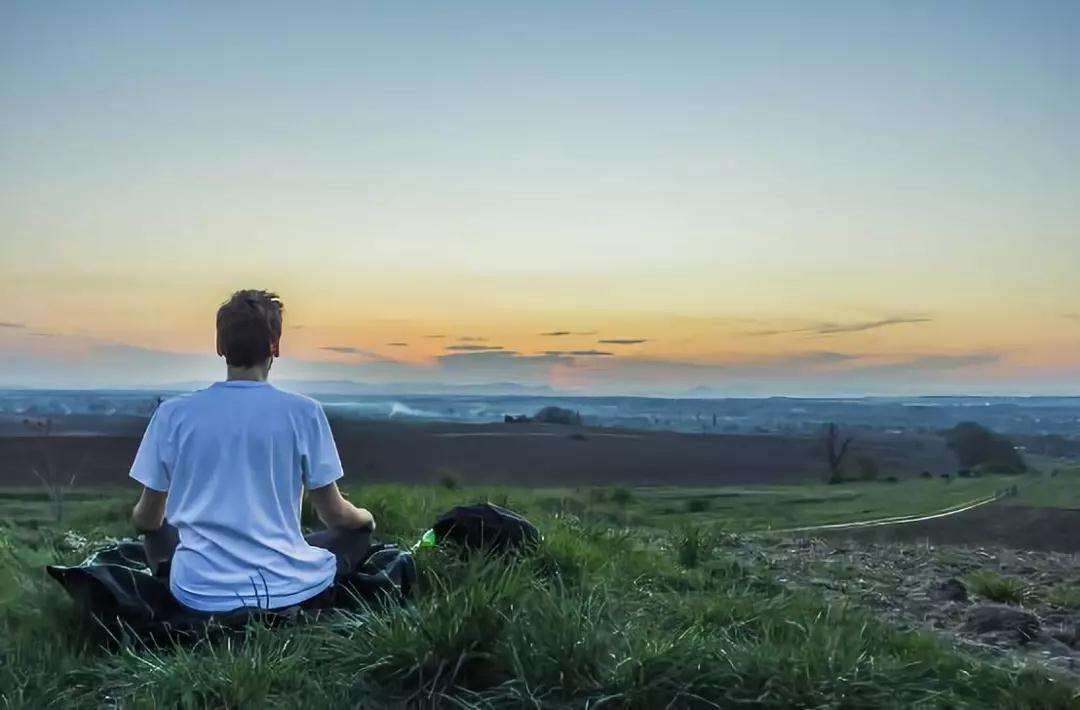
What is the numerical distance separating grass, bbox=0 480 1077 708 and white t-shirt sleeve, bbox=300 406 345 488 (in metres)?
0.59

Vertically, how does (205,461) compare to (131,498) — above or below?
above

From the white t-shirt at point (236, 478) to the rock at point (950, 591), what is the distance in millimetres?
3865

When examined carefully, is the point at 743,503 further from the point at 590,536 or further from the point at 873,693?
the point at 873,693

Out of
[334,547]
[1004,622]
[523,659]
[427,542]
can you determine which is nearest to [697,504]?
[1004,622]

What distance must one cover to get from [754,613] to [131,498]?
5483mm

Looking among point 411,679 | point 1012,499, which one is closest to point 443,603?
point 411,679

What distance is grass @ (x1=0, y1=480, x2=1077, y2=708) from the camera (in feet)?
11.7

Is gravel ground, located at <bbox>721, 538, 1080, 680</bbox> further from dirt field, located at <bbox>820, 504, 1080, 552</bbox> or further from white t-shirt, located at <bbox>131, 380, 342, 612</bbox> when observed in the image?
white t-shirt, located at <bbox>131, 380, 342, 612</bbox>

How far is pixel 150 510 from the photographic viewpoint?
15.1 feet

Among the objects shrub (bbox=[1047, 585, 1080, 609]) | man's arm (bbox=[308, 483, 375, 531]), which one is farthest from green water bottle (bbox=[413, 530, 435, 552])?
shrub (bbox=[1047, 585, 1080, 609])

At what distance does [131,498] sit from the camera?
325 inches

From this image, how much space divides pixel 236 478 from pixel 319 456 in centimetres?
35

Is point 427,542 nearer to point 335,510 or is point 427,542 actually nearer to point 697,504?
point 335,510

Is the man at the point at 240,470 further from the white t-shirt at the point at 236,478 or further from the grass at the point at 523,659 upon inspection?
the grass at the point at 523,659
